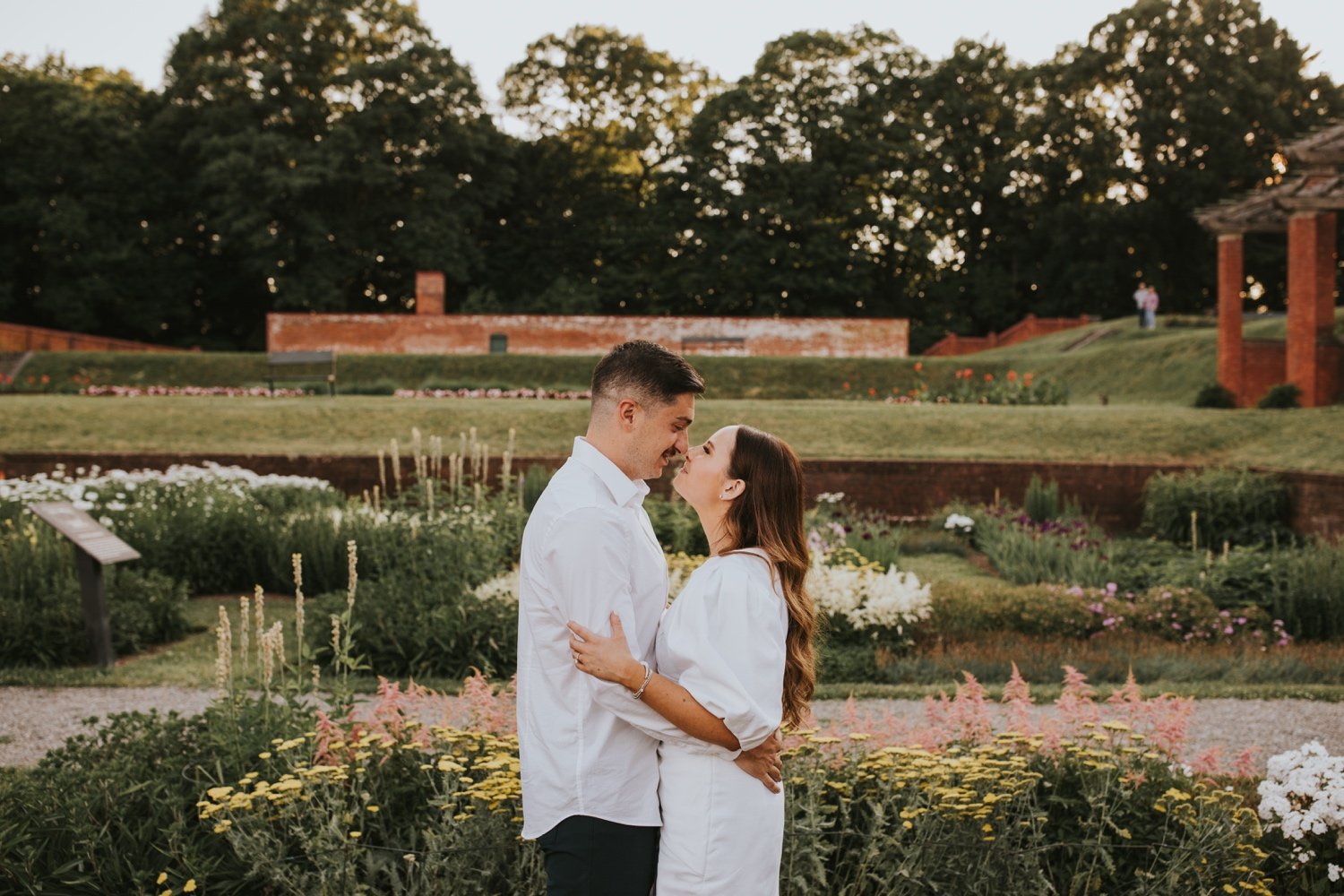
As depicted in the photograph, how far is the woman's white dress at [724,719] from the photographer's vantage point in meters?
2.36

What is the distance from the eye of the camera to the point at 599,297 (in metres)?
40.1

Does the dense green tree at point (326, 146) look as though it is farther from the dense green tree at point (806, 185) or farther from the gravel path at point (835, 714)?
the gravel path at point (835, 714)

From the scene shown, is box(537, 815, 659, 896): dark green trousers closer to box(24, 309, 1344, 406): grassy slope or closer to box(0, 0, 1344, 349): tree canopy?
box(24, 309, 1344, 406): grassy slope

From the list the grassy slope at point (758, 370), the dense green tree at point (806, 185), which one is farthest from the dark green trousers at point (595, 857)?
the dense green tree at point (806, 185)

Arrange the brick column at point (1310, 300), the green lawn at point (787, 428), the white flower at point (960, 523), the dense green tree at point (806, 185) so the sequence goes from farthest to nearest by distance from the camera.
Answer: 1. the dense green tree at point (806, 185)
2. the brick column at point (1310, 300)
3. the green lawn at point (787, 428)
4. the white flower at point (960, 523)

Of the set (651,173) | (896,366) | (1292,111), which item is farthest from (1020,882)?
(1292,111)

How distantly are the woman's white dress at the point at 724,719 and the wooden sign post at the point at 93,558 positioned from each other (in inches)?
233

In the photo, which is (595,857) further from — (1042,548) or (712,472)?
(1042,548)

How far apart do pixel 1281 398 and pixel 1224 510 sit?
7.19m

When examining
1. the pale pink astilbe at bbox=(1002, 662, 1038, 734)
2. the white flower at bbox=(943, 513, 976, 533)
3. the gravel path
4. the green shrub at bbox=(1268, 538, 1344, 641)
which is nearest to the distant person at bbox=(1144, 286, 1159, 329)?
the white flower at bbox=(943, 513, 976, 533)

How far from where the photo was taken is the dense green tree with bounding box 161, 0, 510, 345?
36.3 meters

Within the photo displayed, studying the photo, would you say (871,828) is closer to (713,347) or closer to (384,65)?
(713,347)

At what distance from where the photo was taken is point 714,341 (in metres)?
29.4

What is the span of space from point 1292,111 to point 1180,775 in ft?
135
